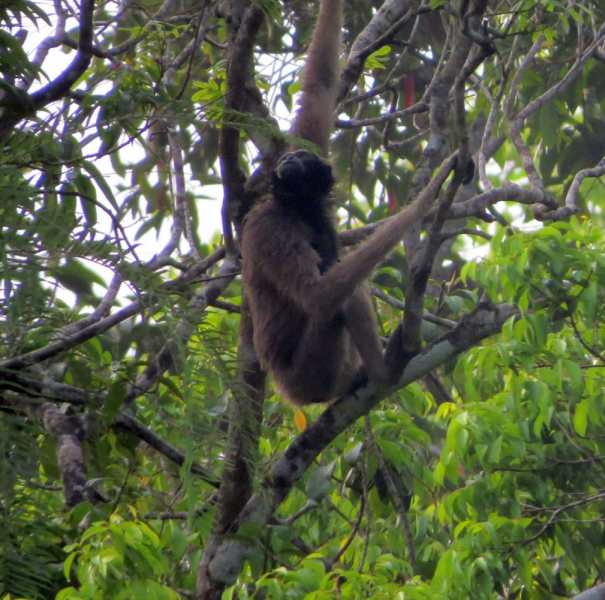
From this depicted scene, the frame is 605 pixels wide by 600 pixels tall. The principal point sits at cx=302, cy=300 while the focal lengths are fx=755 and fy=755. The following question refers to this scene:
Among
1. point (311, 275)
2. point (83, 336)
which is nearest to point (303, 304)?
point (311, 275)

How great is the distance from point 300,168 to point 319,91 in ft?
2.72

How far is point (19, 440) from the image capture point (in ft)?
8.04

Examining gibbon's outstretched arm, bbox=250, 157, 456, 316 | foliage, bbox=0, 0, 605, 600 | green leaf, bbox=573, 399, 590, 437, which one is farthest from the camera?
green leaf, bbox=573, 399, 590, 437

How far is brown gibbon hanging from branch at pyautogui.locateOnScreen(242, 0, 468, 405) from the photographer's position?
5.12 meters

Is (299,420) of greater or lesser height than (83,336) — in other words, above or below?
below

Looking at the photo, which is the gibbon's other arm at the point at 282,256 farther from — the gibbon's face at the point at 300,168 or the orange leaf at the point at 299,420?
the orange leaf at the point at 299,420

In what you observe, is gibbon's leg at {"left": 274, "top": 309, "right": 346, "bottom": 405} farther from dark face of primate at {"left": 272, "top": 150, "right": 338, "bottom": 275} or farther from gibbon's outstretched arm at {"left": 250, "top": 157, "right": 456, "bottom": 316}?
dark face of primate at {"left": 272, "top": 150, "right": 338, "bottom": 275}

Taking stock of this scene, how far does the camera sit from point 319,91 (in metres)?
5.96

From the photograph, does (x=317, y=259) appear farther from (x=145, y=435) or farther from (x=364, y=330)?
(x=145, y=435)

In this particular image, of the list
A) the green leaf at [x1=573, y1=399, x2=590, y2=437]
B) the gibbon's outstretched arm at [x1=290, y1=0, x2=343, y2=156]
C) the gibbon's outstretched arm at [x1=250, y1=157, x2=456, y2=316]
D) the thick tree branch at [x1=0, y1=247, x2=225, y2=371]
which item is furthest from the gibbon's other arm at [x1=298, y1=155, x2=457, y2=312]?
the green leaf at [x1=573, y1=399, x2=590, y2=437]

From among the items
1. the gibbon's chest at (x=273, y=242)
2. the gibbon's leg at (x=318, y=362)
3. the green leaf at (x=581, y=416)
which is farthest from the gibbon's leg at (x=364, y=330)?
the green leaf at (x=581, y=416)

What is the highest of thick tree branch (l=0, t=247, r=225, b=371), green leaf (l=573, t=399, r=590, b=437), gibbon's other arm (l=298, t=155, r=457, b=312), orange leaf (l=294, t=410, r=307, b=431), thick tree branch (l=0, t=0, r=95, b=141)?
thick tree branch (l=0, t=0, r=95, b=141)

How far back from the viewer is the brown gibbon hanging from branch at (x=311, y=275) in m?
5.12

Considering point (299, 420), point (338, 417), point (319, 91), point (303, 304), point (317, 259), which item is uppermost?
point (319, 91)
